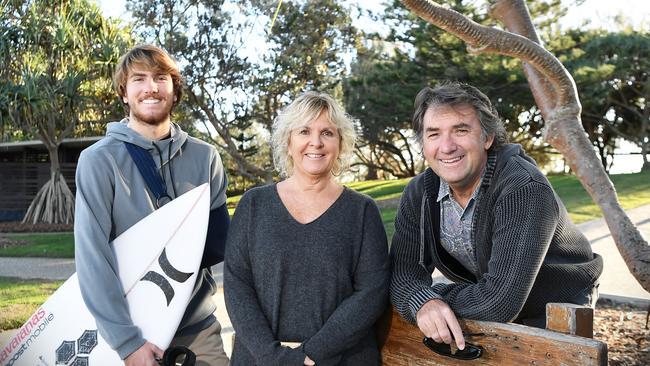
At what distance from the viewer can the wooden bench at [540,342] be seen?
1713 mm

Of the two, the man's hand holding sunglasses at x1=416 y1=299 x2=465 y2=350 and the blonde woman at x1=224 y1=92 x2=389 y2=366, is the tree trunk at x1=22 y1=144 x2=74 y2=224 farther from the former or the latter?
the man's hand holding sunglasses at x1=416 y1=299 x2=465 y2=350

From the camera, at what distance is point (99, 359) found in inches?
101

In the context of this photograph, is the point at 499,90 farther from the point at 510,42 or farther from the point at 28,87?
the point at 510,42

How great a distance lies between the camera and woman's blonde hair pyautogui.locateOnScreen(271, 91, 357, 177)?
2.35 metres

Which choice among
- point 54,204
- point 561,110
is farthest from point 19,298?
point 54,204

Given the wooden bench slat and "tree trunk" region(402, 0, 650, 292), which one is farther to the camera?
"tree trunk" region(402, 0, 650, 292)

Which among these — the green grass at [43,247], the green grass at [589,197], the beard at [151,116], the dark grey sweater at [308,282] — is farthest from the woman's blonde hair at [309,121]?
the green grass at [589,197]

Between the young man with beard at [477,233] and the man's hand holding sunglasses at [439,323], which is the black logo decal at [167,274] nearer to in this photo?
the young man with beard at [477,233]

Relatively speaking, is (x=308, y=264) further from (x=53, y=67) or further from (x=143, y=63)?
(x=53, y=67)

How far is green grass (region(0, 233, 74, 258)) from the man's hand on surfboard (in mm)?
9570

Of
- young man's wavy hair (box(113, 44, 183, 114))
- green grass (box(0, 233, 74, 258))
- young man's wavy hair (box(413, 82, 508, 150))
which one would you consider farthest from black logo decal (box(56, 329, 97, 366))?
green grass (box(0, 233, 74, 258))

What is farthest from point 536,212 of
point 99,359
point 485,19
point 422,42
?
point 422,42

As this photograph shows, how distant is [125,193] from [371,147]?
30.7 m

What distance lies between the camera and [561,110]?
489 centimetres
